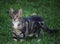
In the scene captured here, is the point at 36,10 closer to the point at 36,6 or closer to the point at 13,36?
the point at 36,6

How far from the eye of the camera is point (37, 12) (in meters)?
1.65

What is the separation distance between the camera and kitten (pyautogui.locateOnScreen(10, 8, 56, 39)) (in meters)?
1.63

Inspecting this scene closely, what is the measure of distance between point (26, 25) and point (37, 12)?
0.56 ft

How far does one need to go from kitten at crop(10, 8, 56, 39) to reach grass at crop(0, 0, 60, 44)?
0.04m

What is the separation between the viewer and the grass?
163 cm

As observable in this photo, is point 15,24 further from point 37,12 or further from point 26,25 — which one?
point 37,12

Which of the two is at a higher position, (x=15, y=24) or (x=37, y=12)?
(x=37, y=12)

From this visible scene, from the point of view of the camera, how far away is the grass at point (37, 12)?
1631 millimetres

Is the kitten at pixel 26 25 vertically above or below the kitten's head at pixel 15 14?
below

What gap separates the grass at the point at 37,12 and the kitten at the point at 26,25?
4 cm

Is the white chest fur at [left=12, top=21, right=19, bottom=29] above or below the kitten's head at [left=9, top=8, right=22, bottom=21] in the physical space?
below

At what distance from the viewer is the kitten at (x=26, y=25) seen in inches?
64.0

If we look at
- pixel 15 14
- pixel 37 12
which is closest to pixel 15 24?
pixel 15 14

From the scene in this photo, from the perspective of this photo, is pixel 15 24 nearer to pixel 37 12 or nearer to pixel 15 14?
pixel 15 14
